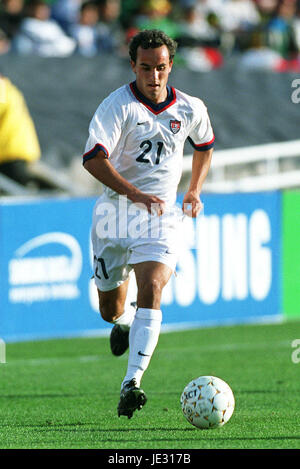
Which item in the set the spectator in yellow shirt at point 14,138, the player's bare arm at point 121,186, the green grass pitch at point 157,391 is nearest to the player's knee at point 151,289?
the player's bare arm at point 121,186

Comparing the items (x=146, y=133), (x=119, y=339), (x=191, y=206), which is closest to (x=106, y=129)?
(x=146, y=133)

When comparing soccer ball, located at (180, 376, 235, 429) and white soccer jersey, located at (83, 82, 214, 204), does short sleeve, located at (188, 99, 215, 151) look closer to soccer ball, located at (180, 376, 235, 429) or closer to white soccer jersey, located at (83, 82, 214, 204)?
white soccer jersey, located at (83, 82, 214, 204)

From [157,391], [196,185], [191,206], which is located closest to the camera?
[191,206]

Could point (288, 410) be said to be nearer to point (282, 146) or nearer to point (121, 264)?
point (121, 264)

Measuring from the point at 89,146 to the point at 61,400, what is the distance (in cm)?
214

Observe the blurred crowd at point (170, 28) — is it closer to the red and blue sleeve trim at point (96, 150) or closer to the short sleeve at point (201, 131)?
the short sleeve at point (201, 131)

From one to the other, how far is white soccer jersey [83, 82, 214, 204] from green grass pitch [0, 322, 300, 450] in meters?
1.54

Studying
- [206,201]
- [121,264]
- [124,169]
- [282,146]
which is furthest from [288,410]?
[282,146]

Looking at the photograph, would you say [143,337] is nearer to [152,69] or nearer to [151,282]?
[151,282]

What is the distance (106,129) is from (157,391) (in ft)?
8.05

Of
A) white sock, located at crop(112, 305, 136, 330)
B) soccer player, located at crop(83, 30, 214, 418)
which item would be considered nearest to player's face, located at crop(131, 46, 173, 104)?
soccer player, located at crop(83, 30, 214, 418)

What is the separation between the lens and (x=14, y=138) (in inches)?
502

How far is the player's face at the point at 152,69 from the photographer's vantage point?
6707 millimetres

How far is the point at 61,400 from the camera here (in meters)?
7.83
